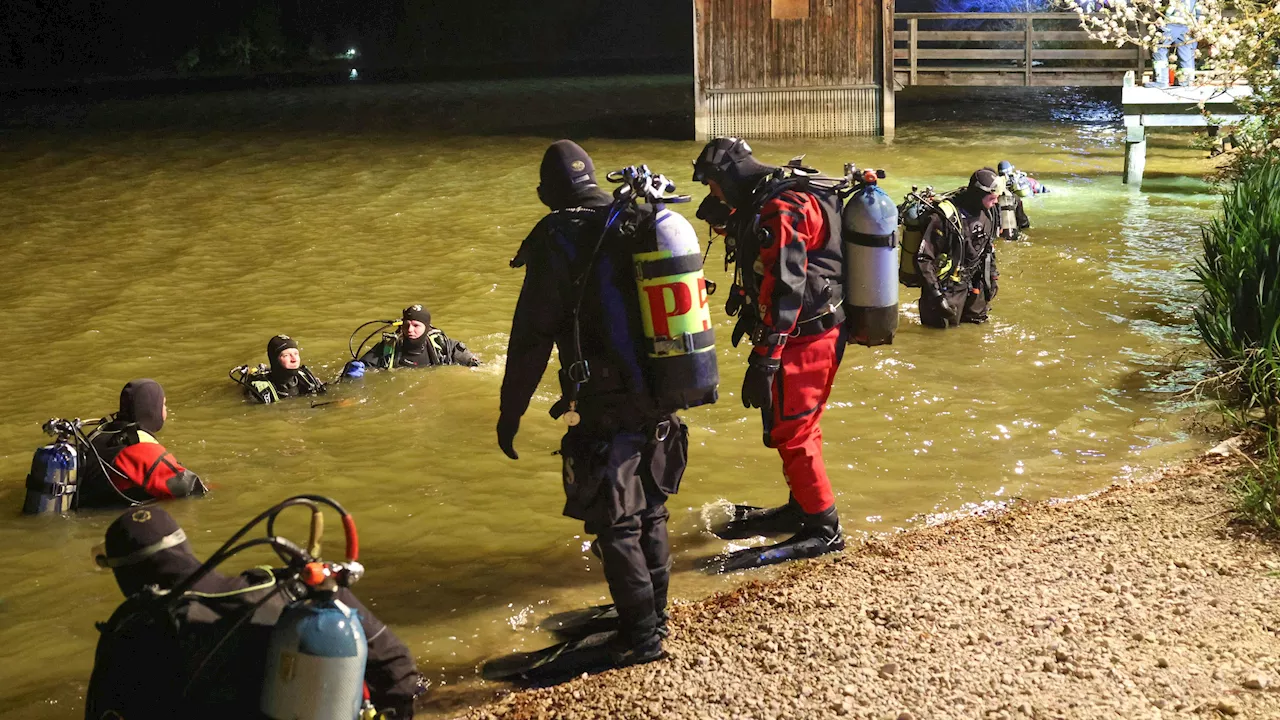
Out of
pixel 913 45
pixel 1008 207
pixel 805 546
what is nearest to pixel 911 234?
pixel 1008 207

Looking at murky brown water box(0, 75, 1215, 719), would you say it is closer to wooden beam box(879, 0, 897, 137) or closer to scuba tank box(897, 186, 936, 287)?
scuba tank box(897, 186, 936, 287)

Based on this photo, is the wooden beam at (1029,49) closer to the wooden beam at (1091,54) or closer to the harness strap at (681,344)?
the wooden beam at (1091,54)

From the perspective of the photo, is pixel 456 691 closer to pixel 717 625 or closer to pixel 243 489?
pixel 717 625

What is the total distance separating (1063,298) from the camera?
10.1m

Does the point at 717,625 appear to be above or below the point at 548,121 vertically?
below

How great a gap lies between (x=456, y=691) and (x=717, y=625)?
1.11 metres

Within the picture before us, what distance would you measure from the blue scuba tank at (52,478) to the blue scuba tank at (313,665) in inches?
156

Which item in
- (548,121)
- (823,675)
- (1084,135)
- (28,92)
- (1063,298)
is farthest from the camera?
(28,92)

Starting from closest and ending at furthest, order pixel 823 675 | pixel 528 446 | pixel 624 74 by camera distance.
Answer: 1. pixel 823 675
2. pixel 528 446
3. pixel 624 74

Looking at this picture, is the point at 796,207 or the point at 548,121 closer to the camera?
the point at 796,207

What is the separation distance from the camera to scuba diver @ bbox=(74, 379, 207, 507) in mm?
6457

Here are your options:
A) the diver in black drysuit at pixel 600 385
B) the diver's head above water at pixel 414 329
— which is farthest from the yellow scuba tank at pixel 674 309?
the diver's head above water at pixel 414 329

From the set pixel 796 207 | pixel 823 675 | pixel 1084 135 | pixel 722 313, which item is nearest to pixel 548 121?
pixel 1084 135

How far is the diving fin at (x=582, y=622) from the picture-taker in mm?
5129
